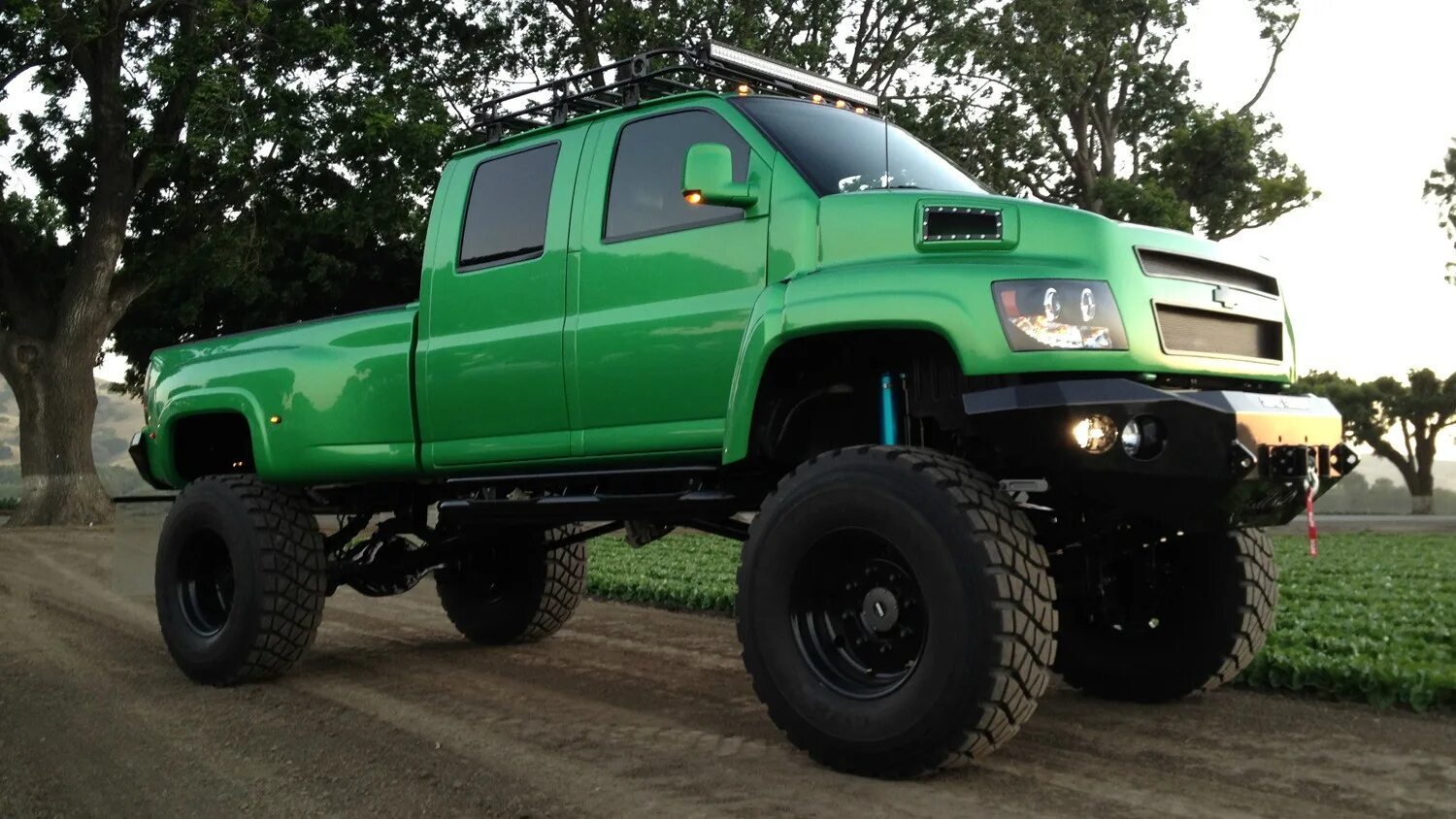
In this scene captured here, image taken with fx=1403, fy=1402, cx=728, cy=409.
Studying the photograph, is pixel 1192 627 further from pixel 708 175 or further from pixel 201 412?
pixel 201 412

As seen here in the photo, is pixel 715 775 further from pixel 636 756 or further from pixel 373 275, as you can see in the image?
pixel 373 275

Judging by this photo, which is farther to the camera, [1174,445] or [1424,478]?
[1424,478]

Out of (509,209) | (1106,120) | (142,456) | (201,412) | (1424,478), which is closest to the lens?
(509,209)

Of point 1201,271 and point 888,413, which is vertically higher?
point 1201,271

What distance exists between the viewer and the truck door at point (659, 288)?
564 cm

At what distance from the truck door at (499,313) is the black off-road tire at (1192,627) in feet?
8.03

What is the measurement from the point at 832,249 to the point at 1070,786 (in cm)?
213

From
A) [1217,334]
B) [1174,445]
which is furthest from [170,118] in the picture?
[1174,445]

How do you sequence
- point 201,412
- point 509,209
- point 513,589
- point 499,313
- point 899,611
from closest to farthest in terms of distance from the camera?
point 899,611 → point 499,313 → point 509,209 → point 201,412 → point 513,589

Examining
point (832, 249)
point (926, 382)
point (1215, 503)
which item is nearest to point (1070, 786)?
point (1215, 503)

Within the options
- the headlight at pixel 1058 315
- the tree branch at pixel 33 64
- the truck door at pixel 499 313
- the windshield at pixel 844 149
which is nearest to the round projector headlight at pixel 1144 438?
the headlight at pixel 1058 315

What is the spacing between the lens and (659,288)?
588 cm

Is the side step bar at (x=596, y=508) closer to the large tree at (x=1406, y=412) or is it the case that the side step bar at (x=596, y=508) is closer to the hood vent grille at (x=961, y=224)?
the hood vent grille at (x=961, y=224)

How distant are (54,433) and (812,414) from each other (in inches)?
1020
